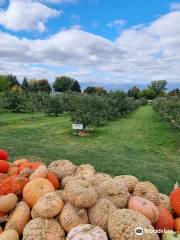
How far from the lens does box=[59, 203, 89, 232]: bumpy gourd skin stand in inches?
131

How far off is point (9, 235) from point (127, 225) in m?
1.22

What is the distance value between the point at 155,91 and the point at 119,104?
7333 centimetres

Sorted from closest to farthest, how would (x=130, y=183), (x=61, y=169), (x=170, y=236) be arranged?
(x=170, y=236) < (x=130, y=183) < (x=61, y=169)

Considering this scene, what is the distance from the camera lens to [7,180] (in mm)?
3975

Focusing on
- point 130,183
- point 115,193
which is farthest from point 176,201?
point 115,193

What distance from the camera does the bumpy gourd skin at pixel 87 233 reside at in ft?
9.98

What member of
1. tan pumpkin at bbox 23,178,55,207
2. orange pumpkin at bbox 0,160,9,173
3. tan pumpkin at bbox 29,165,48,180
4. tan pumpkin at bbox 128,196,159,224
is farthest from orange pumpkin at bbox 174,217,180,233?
orange pumpkin at bbox 0,160,9,173

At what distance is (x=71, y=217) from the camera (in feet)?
11.0

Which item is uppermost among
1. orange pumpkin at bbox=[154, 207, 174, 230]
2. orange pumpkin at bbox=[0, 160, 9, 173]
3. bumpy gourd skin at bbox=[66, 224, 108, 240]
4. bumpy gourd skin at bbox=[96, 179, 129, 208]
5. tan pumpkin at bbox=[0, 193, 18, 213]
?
orange pumpkin at bbox=[0, 160, 9, 173]

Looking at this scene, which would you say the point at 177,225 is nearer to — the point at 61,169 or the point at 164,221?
the point at 164,221

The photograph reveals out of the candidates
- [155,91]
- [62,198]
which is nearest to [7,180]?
[62,198]

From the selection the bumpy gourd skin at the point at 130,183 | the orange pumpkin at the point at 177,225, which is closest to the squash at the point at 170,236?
the orange pumpkin at the point at 177,225

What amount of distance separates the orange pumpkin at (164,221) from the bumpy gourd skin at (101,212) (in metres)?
0.53

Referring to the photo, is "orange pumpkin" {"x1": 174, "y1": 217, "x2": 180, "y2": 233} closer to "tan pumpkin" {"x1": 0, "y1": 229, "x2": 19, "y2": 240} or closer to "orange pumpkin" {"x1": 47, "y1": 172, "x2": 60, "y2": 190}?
"orange pumpkin" {"x1": 47, "y1": 172, "x2": 60, "y2": 190}
